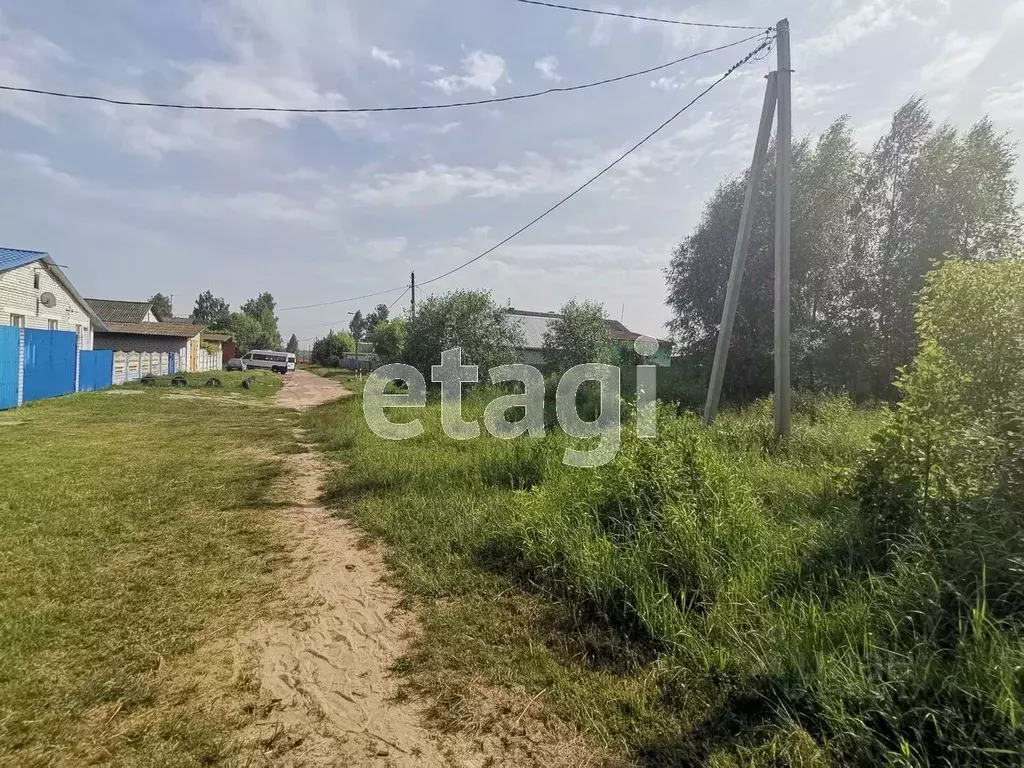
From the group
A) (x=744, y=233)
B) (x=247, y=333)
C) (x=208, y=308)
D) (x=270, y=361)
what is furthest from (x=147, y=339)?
(x=208, y=308)

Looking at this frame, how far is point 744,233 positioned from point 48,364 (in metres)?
18.4

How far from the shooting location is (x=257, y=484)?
6406 mm

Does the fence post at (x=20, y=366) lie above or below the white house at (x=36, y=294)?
below

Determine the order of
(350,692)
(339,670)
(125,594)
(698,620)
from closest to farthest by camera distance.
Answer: (350,692) → (339,670) → (698,620) → (125,594)

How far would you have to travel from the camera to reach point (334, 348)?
61.9 m

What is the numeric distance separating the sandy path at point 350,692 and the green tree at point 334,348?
57017 millimetres

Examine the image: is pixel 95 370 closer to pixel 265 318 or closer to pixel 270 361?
pixel 270 361

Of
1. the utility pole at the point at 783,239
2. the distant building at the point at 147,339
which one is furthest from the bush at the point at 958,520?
the distant building at the point at 147,339

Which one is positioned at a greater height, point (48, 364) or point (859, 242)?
point (859, 242)

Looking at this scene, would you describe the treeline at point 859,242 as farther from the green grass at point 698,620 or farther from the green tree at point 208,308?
the green tree at point 208,308

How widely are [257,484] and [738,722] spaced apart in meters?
6.06

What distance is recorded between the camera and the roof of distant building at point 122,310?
31884 mm

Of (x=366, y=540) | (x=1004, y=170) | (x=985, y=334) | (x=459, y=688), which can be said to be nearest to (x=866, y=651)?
(x=459, y=688)

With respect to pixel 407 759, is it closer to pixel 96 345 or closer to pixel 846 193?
pixel 846 193
